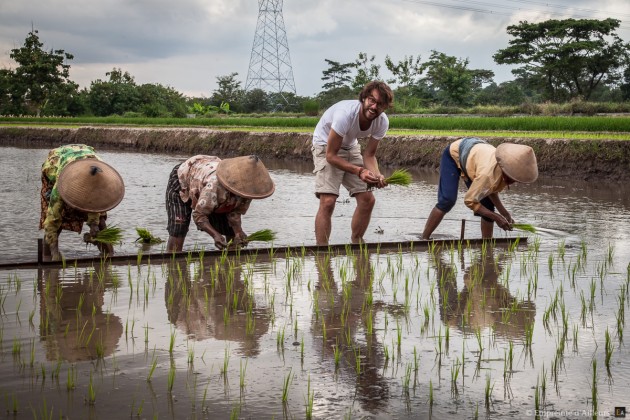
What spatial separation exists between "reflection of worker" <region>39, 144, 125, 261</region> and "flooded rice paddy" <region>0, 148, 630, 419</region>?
0.37 meters

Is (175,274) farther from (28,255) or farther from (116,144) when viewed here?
(116,144)

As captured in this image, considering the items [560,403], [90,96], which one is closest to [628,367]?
[560,403]

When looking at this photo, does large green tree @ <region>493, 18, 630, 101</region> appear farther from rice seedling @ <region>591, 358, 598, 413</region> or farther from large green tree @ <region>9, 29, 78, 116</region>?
rice seedling @ <region>591, 358, 598, 413</region>

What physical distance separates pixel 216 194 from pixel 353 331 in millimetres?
2108

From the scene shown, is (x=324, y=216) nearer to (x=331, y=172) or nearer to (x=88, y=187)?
(x=331, y=172)

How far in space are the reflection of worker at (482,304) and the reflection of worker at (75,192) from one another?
235cm

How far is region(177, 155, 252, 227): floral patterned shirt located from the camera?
20.4ft

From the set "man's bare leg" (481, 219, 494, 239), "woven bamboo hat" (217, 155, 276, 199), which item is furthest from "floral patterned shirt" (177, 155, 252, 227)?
"man's bare leg" (481, 219, 494, 239)

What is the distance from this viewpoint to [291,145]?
2195cm

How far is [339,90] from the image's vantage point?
54281 mm

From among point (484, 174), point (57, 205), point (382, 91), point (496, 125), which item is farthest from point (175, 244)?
point (496, 125)

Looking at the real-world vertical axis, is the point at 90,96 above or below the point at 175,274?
above

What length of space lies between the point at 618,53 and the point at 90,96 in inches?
1107

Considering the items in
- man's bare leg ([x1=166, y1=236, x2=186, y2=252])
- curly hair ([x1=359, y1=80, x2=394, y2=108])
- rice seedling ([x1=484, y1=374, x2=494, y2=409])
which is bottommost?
rice seedling ([x1=484, y1=374, x2=494, y2=409])
